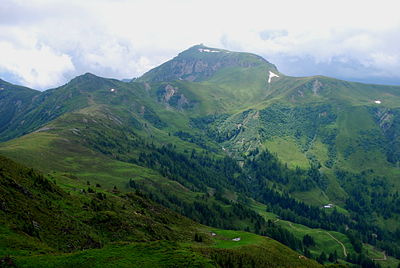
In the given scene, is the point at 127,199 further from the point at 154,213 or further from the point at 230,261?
the point at 230,261

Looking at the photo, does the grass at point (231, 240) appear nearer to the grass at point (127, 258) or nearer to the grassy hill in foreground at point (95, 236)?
the grassy hill in foreground at point (95, 236)

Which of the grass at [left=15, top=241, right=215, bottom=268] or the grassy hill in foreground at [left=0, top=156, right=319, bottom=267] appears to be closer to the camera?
the grass at [left=15, top=241, right=215, bottom=268]

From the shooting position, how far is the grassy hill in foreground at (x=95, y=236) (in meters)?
58.7

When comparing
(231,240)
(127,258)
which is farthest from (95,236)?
(231,240)

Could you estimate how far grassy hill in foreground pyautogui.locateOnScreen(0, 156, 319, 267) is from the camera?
58719 mm

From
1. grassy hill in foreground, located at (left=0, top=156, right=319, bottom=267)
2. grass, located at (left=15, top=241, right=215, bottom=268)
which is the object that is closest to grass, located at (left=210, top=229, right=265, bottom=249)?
grassy hill in foreground, located at (left=0, top=156, right=319, bottom=267)


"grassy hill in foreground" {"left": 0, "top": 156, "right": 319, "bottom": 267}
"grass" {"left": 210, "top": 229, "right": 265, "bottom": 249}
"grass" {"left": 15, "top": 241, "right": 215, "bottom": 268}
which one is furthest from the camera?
"grass" {"left": 210, "top": 229, "right": 265, "bottom": 249}

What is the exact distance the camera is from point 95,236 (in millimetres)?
85250

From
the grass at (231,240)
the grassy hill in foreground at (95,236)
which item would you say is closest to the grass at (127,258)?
the grassy hill in foreground at (95,236)

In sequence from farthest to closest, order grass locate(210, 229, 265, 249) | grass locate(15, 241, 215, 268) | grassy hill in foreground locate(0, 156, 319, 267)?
grass locate(210, 229, 265, 249)
grassy hill in foreground locate(0, 156, 319, 267)
grass locate(15, 241, 215, 268)

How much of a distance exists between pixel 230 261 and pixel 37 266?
53086 mm

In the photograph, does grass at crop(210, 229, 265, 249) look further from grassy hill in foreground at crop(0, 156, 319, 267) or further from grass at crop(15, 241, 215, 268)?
grass at crop(15, 241, 215, 268)

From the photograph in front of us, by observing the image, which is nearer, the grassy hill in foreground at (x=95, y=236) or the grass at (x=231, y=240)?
the grassy hill in foreground at (x=95, y=236)

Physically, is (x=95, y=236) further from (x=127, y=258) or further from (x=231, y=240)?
(x=231, y=240)
